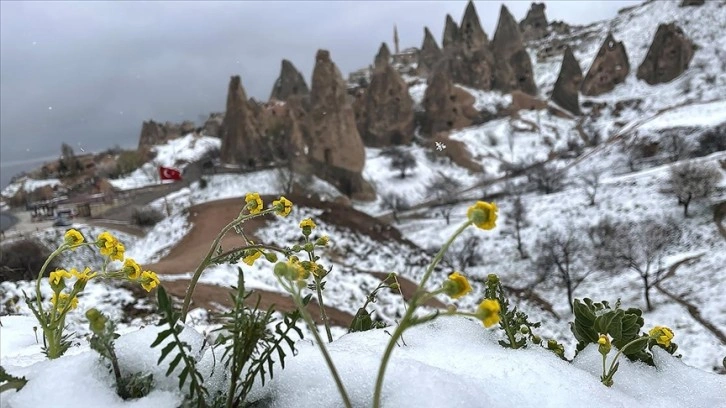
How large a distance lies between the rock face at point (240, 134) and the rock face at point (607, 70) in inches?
1863

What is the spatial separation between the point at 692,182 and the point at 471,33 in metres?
48.4

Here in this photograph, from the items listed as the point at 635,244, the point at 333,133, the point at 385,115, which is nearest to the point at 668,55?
the point at 385,115

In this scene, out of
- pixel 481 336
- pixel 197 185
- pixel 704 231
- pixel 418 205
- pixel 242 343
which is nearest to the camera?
pixel 242 343

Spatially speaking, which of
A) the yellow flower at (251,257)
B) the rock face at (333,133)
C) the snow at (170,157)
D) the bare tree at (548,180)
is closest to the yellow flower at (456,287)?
the yellow flower at (251,257)

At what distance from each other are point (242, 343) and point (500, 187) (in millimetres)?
41669

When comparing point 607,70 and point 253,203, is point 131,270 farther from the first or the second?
point 607,70

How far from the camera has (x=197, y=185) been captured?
34.4 m

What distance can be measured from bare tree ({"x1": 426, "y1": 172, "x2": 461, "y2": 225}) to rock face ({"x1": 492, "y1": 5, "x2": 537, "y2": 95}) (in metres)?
25.6

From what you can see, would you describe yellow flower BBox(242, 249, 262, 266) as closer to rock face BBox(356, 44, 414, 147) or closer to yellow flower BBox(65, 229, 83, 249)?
yellow flower BBox(65, 229, 83, 249)

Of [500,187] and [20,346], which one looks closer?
[20,346]

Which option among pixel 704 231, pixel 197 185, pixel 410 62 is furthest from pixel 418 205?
pixel 410 62

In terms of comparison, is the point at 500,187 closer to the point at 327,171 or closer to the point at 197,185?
the point at 327,171

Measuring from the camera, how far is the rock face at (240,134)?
3784cm

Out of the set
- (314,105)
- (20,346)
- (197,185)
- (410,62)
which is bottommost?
(197,185)
